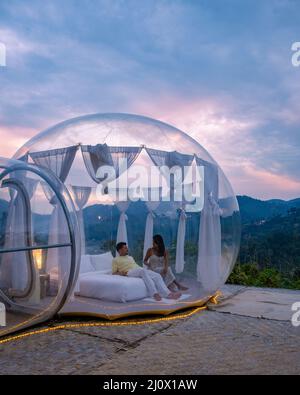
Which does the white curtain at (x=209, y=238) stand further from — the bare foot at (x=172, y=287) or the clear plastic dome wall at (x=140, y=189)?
the bare foot at (x=172, y=287)

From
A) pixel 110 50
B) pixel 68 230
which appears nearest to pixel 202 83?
pixel 110 50

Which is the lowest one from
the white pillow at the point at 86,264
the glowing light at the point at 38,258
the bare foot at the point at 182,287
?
the bare foot at the point at 182,287

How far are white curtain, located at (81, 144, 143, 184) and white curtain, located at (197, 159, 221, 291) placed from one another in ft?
4.21

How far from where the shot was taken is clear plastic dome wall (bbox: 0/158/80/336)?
19.0 ft

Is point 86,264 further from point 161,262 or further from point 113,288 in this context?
point 161,262

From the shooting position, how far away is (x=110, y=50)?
25.8ft

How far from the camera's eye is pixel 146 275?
23.4ft

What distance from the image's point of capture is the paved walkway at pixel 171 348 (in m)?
4.52

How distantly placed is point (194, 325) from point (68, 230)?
7.95ft

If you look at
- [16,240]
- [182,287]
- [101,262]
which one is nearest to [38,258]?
[16,240]

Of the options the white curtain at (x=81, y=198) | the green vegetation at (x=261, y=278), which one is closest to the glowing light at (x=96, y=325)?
the white curtain at (x=81, y=198)

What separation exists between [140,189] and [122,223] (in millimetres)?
860

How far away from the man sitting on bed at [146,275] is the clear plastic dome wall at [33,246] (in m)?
1.34
